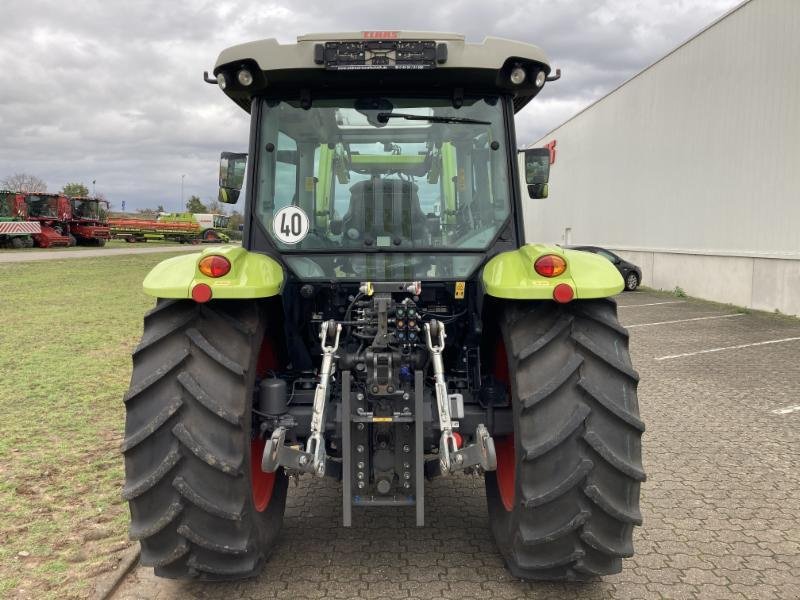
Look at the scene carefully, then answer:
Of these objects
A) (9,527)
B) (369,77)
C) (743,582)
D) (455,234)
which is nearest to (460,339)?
(455,234)

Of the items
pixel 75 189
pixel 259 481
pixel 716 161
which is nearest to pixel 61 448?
pixel 259 481

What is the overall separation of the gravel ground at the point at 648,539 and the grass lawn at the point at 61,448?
1.59 feet

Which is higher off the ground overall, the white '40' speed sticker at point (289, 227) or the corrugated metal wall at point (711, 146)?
the corrugated metal wall at point (711, 146)

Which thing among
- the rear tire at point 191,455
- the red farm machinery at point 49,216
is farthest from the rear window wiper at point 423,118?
the red farm machinery at point 49,216

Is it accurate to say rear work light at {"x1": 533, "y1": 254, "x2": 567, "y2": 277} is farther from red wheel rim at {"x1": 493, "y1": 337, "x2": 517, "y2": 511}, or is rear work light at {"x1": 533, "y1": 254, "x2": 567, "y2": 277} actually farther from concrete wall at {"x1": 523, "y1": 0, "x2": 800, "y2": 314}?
concrete wall at {"x1": 523, "y1": 0, "x2": 800, "y2": 314}

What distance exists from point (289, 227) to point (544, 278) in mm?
1393

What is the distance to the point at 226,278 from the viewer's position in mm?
2998

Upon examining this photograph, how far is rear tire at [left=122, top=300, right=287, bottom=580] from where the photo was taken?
111 inches

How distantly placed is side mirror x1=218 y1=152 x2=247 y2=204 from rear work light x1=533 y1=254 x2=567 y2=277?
1779 mm

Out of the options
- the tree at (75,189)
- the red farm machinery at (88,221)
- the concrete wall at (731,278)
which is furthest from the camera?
the tree at (75,189)

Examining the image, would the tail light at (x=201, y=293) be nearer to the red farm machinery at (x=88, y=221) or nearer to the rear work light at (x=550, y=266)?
the rear work light at (x=550, y=266)

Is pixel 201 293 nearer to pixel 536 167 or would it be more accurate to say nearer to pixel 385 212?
pixel 385 212

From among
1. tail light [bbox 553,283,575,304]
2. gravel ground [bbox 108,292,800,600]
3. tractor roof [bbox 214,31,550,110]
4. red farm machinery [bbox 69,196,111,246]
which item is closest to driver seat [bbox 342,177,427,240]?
tractor roof [bbox 214,31,550,110]

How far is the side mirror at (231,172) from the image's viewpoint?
146 inches
